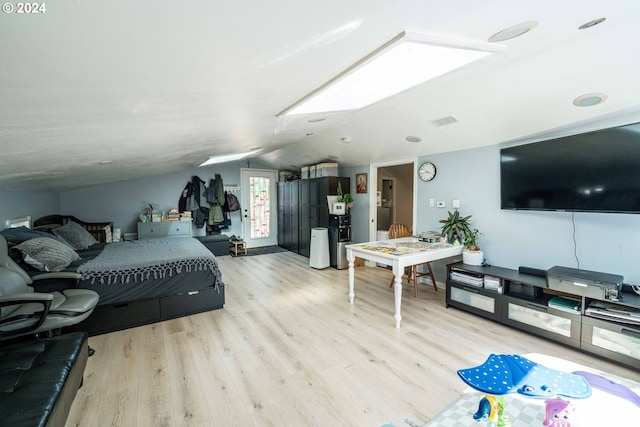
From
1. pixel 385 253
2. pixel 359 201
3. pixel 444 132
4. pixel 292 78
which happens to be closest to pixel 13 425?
pixel 292 78

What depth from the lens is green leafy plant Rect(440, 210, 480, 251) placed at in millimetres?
3689

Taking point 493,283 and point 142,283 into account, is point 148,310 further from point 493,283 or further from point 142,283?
point 493,283

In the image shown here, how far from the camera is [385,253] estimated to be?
328cm

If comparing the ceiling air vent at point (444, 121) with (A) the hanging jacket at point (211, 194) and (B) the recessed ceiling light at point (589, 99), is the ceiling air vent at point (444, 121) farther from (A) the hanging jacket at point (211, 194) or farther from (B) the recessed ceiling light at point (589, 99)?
(A) the hanging jacket at point (211, 194)

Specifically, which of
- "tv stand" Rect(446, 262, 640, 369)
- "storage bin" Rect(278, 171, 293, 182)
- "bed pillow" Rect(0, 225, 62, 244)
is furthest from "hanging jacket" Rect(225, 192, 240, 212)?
"tv stand" Rect(446, 262, 640, 369)

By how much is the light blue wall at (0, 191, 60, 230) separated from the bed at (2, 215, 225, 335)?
0.43 m

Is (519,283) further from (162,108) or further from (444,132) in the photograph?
(162,108)

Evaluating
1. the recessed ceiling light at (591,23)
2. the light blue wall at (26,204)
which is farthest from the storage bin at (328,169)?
the light blue wall at (26,204)

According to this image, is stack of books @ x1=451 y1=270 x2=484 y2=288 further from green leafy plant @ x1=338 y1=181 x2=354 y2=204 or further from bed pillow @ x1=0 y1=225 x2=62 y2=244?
bed pillow @ x1=0 y1=225 x2=62 y2=244

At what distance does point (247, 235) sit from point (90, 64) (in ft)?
22.2

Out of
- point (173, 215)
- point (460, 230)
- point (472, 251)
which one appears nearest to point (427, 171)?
point (460, 230)

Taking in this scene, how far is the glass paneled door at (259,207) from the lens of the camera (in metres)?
7.45

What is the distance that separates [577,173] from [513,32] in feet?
6.20

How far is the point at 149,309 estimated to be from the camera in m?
3.14
